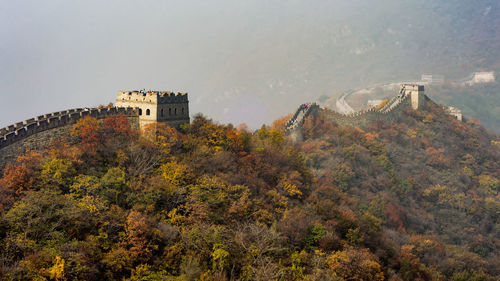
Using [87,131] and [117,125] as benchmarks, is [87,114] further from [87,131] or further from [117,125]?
[117,125]

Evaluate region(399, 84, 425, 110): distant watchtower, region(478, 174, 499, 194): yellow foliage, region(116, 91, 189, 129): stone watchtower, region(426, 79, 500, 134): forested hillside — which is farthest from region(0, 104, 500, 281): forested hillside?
region(426, 79, 500, 134): forested hillside

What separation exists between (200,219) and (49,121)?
9.64 metres

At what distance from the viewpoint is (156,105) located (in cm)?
3192

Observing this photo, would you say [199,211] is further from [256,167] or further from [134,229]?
[256,167]

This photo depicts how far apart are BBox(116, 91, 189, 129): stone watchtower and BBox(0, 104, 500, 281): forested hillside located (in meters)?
0.76

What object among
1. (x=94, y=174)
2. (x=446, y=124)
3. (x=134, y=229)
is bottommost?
(x=134, y=229)

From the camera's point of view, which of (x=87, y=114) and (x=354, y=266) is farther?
(x=87, y=114)

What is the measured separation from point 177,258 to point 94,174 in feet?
23.1

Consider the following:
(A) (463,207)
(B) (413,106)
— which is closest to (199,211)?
(A) (463,207)

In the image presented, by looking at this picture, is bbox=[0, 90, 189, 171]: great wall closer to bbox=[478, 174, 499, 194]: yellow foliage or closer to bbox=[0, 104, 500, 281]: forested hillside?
bbox=[0, 104, 500, 281]: forested hillside

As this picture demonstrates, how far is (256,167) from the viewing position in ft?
114

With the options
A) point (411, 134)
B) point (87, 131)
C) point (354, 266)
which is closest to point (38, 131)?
point (87, 131)

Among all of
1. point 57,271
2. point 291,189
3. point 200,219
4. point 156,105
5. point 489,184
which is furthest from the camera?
point 489,184

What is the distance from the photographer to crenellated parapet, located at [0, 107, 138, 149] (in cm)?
2662
